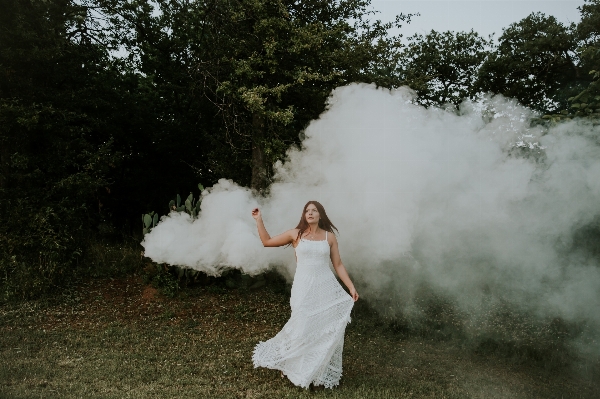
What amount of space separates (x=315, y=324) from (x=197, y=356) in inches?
80.5

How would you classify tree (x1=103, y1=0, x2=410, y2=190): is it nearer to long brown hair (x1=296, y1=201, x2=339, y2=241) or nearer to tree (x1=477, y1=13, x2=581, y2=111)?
long brown hair (x1=296, y1=201, x2=339, y2=241)

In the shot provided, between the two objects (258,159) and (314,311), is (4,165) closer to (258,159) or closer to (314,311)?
(258,159)

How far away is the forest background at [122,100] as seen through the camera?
389 inches

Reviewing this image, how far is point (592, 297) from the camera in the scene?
681 cm

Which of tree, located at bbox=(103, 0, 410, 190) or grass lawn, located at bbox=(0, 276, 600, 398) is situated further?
tree, located at bbox=(103, 0, 410, 190)

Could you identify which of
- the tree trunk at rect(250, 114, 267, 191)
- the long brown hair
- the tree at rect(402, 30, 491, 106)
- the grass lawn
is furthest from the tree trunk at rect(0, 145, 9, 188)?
the tree at rect(402, 30, 491, 106)

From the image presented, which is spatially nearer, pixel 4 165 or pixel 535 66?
pixel 4 165

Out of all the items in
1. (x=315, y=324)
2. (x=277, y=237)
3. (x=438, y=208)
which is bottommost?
(x=315, y=324)

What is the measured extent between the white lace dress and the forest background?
4166 mm

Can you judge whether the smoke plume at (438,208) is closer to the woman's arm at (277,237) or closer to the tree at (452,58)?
the woman's arm at (277,237)

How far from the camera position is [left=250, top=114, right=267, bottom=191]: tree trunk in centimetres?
1060

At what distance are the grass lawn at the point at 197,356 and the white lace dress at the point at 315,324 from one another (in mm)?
193

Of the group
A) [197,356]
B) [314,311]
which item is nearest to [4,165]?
[197,356]

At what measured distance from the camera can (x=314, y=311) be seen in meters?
5.50
